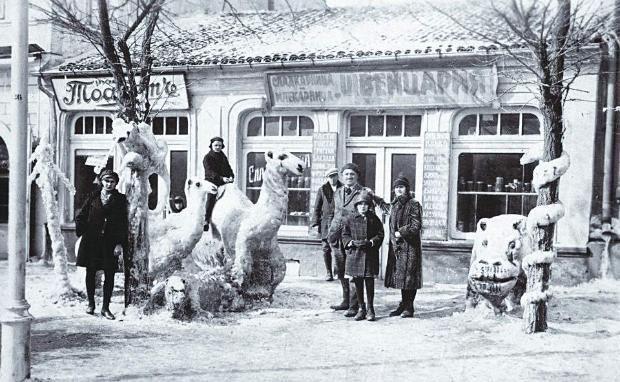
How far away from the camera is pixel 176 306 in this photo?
7.97 m

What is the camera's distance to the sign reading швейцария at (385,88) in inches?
456

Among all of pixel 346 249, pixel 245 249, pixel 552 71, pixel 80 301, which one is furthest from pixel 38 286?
pixel 552 71

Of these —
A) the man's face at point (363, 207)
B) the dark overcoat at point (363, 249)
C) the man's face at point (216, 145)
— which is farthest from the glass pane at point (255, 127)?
the man's face at point (363, 207)

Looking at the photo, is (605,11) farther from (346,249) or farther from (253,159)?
(253,159)

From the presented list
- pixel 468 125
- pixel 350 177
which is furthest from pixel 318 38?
pixel 350 177

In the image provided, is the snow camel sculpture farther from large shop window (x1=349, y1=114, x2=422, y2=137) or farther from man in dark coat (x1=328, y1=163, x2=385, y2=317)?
large shop window (x1=349, y1=114, x2=422, y2=137)

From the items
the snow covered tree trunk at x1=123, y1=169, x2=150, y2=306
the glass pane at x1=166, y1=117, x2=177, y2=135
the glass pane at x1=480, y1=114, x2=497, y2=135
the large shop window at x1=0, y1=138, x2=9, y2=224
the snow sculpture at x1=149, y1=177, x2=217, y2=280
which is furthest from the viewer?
the large shop window at x1=0, y1=138, x2=9, y2=224

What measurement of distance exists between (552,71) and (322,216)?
512cm

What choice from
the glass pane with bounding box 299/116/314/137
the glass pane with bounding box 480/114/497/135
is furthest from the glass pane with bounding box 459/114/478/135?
the glass pane with bounding box 299/116/314/137

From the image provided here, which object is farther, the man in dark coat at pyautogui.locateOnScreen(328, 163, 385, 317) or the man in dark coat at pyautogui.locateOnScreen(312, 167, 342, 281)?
the man in dark coat at pyautogui.locateOnScreen(312, 167, 342, 281)

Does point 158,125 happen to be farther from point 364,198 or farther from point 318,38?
point 364,198

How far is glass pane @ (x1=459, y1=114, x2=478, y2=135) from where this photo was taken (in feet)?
39.4

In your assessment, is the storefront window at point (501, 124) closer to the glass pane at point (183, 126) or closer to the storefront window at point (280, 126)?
the storefront window at point (280, 126)

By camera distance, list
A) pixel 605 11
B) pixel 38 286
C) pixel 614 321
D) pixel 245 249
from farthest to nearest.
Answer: pixel 38 286, pixel 245 249, pixel 614 321, pixel 605 11
